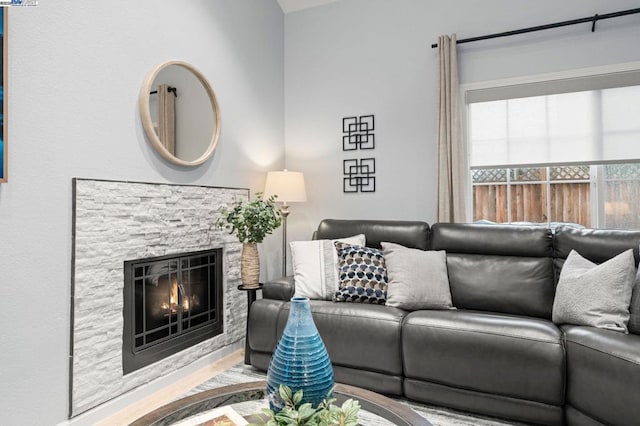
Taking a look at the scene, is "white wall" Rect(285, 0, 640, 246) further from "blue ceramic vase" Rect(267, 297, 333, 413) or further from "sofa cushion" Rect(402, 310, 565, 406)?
"blue ceramic vase" Rect(267, 297, 333, 413)

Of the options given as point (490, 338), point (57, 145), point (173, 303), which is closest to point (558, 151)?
point (490, 338)

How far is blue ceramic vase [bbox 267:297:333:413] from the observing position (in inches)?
44.4

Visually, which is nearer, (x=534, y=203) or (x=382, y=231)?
(x=382, y=231)

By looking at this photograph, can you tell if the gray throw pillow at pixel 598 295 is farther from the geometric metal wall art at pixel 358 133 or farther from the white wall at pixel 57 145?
the white wall at pixel 57 145

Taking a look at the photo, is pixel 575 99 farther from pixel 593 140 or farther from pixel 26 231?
pixel 26 231

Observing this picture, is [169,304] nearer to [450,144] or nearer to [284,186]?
[284,186]

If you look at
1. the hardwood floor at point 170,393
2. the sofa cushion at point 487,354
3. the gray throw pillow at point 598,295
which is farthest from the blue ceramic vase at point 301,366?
the gray throw pillow at point 598,295

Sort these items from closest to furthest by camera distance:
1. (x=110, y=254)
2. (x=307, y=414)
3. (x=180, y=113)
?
1. (x=307, y=414)
2. (x=110, y=254)
3. (x=180, y=113)

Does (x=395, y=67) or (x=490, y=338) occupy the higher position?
(x=395, y=67)

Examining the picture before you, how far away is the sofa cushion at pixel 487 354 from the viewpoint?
A: 1910 millimetres

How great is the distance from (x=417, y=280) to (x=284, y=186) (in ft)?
4.70

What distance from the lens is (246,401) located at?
4.70 feet

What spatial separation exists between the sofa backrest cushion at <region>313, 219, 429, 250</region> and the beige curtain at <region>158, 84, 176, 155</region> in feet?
4.34

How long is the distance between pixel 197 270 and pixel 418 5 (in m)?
2.92
